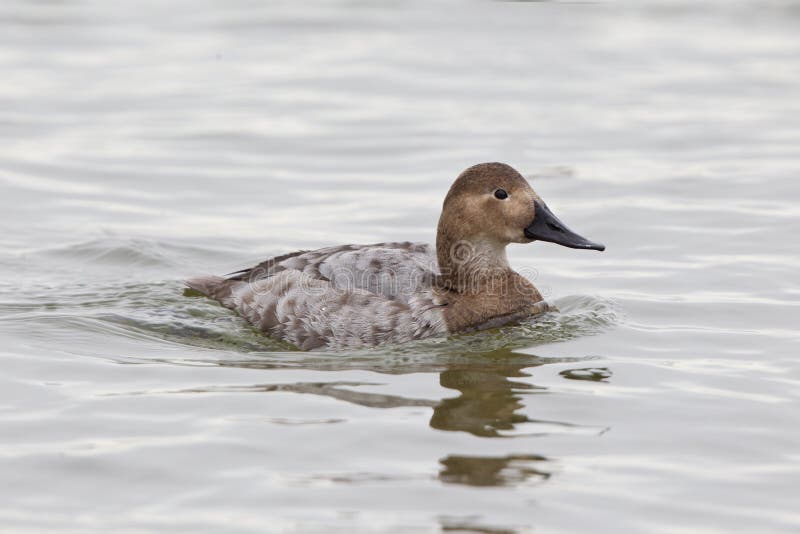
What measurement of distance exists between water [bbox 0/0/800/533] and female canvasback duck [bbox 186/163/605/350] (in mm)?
226

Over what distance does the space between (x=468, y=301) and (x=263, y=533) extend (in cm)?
341

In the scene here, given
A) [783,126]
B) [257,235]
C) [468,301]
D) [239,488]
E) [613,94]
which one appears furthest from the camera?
[613,94]

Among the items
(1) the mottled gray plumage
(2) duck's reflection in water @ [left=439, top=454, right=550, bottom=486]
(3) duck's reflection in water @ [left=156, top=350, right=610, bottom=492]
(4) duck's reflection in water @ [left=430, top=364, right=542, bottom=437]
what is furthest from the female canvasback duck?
(2) duck's reflection in water @ [left=439, top=454, right=550, bottom=486]

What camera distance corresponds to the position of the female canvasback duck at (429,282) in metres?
8.18

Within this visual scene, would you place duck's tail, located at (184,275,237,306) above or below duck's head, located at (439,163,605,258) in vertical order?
below

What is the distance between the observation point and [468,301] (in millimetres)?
8414

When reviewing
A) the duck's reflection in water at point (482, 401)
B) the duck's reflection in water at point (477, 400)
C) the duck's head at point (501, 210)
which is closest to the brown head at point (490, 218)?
the duck's head at point (501, 210)

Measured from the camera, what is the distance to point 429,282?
853 centimetres

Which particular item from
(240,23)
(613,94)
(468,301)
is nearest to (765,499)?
(468,301)

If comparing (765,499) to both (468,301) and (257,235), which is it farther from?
(257,235)

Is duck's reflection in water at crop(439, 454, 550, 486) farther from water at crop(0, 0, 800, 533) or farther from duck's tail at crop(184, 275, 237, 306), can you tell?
duck's tail at crop(184, 275, 237, 306)

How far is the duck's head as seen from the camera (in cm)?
838

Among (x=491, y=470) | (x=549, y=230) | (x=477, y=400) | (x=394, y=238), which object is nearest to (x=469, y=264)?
(x=549, y=230)

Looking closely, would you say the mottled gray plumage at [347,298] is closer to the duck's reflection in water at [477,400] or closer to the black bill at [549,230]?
the duck's reflection in water at [477,400]
